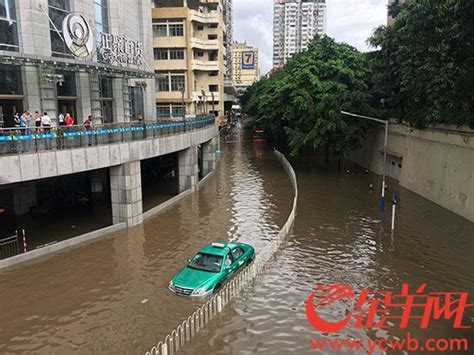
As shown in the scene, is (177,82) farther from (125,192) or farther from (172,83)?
(125,192)

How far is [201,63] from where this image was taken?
65.9 metres

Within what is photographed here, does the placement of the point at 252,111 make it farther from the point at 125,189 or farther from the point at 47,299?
the point at 47,299

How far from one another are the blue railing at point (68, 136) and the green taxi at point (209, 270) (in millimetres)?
8884

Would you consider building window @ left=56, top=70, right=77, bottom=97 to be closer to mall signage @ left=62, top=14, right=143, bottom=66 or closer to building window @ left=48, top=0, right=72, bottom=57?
building window @ left=48, top=0, right=72, bottom=57

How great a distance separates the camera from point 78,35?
26.5 metres

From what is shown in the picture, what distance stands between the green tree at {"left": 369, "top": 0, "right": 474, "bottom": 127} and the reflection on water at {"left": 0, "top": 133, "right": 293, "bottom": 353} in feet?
43.3

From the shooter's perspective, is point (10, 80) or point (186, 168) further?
point (186, 168)

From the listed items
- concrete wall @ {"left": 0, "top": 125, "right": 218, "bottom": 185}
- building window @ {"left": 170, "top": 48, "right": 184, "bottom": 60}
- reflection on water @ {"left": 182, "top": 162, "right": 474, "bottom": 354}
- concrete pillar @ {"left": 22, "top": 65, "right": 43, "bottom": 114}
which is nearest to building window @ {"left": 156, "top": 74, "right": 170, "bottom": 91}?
building window @ {"left": 170, "top": 48, "right": 184, "bottom": 60}

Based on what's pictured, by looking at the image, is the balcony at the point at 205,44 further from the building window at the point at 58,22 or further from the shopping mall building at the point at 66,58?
the building window at the point at 58,22

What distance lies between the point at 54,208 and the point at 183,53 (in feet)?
136

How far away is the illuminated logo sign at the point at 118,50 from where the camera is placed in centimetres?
3003

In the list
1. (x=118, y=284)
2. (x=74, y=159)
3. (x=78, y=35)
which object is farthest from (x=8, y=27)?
(x=118, y=284)

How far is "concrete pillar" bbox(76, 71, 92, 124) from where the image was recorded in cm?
2942

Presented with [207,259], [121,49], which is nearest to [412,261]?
[207,259]
